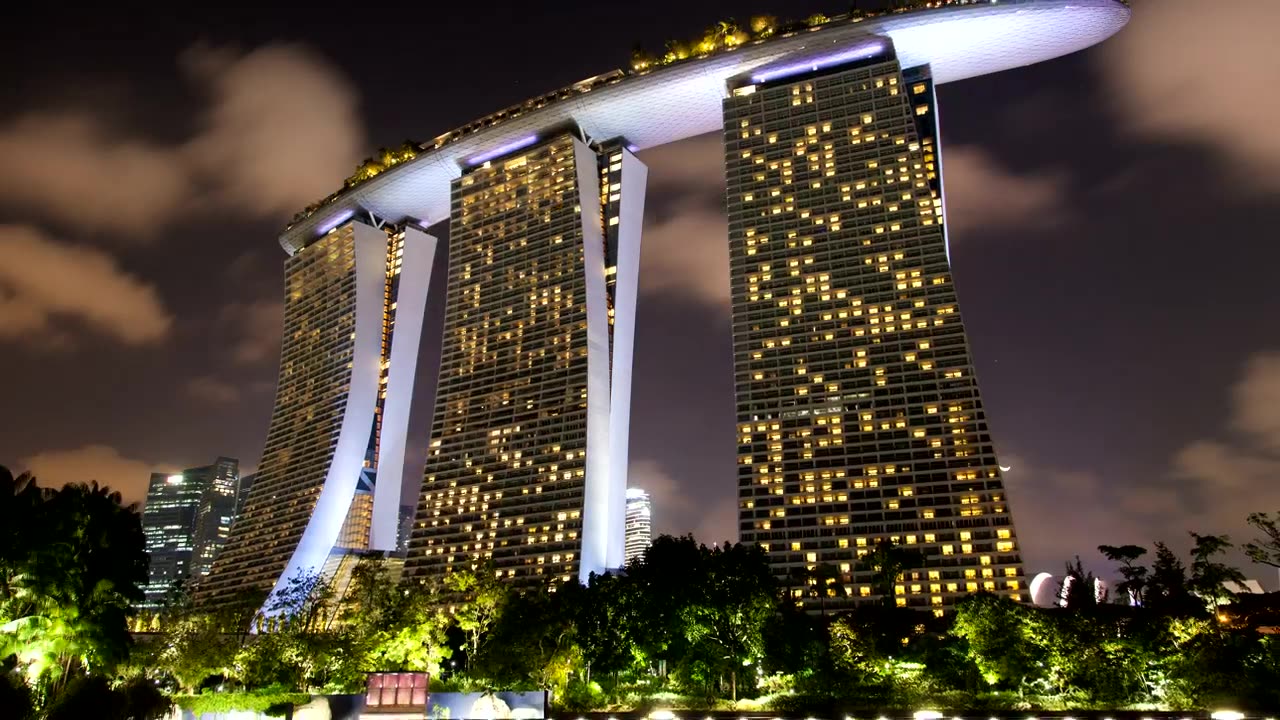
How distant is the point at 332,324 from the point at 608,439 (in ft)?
203

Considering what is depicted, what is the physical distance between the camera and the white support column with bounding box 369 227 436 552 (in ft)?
513

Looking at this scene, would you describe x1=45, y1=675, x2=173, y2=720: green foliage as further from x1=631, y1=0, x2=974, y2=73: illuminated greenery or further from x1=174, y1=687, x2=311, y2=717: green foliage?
x1=631, y1=0, x2=974, y2=73: illuminated greenery

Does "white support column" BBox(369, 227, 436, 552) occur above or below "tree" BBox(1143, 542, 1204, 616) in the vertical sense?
above

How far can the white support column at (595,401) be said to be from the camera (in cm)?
12306

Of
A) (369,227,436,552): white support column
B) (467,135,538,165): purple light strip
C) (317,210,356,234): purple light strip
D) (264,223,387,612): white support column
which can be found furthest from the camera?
(317,210,356,234): purple light strip

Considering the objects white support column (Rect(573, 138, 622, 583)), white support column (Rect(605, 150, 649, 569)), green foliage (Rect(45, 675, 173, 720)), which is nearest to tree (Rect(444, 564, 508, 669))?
green foliage (Rect(45, 675, 173, 720))

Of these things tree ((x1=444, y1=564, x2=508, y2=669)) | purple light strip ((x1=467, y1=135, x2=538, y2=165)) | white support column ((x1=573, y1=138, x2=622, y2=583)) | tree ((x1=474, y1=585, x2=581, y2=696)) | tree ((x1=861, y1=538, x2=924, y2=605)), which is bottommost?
tree ((x1=474, y1=585, x2=581, y2=696))

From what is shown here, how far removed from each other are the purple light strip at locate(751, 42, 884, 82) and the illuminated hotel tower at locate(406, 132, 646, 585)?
2222 cm

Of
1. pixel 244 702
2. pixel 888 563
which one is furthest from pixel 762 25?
pixel 244 702

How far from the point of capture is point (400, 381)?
162875 mm

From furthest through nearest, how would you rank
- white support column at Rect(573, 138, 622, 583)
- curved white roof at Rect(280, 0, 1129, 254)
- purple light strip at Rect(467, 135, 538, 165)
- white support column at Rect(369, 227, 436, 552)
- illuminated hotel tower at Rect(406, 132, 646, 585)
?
white support column at Rect(369, 227, 436, 552) < purple light strip at Rect(467, 135, 538, 165) < illuminated hotel tower at Rect(406, 132, 646, 585) < curved white roof at Rect(280, 0, 1129, 254) < white support column at Rect(573, 138, 622, 583)

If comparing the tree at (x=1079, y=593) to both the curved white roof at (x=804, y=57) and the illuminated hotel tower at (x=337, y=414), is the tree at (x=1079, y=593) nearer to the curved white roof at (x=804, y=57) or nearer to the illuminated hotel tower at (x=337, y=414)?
the curved white roof at (x=804, y=57)

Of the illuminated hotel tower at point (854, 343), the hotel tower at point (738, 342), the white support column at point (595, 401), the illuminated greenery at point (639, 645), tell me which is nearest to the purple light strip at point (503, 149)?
the hotel tower at point (738, 342)

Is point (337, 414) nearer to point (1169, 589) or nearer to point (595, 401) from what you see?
point (595, 401)
